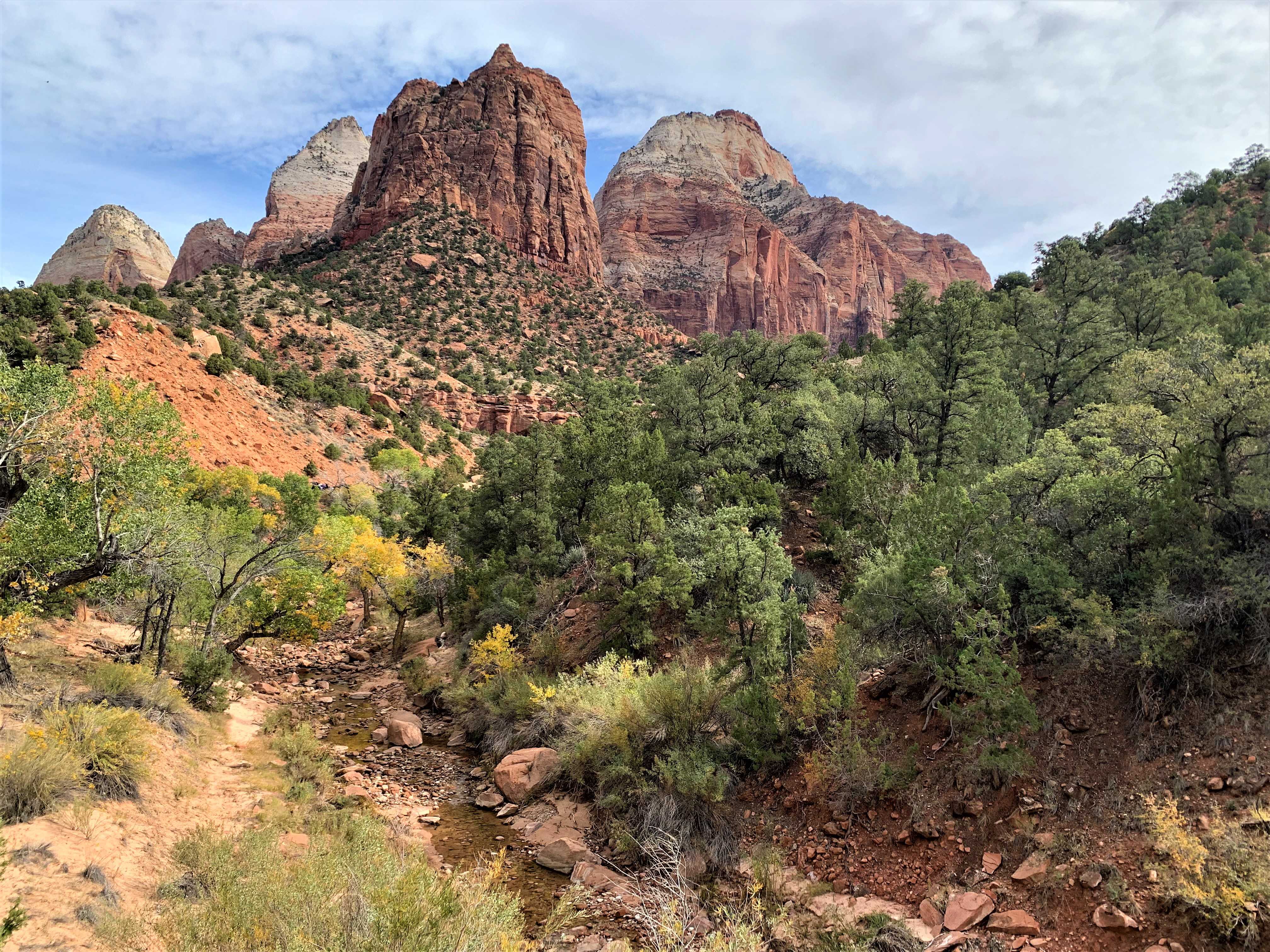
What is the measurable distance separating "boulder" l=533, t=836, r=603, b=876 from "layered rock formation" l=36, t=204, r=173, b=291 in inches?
6096

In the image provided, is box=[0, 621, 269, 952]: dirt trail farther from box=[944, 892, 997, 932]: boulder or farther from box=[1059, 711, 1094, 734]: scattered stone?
box=[1059, 711, 1094, 734]: scattered stone

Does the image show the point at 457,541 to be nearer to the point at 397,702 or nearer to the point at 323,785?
the point at 397,702

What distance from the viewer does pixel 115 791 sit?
10188mm

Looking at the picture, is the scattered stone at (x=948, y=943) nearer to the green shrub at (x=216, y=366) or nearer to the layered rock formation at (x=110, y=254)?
the green shrub at (x=216, y=366)

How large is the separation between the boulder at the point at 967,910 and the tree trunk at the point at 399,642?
19.4m

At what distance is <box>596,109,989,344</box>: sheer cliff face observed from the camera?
415ft

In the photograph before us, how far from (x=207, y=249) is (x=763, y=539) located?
159401mm

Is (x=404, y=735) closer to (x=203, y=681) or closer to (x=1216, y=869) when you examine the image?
(x=203, y=681)

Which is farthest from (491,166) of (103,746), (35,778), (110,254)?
(110,254)

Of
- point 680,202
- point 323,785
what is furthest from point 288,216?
point 323,785

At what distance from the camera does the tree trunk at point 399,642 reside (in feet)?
75.5

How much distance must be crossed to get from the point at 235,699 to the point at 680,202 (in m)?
136

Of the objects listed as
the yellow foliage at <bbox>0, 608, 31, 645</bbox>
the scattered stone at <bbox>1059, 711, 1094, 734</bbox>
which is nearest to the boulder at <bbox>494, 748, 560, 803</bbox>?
the yellow foliage at <bbox>0, 608, 31, 645</bbox>

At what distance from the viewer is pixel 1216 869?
670 centimetres
